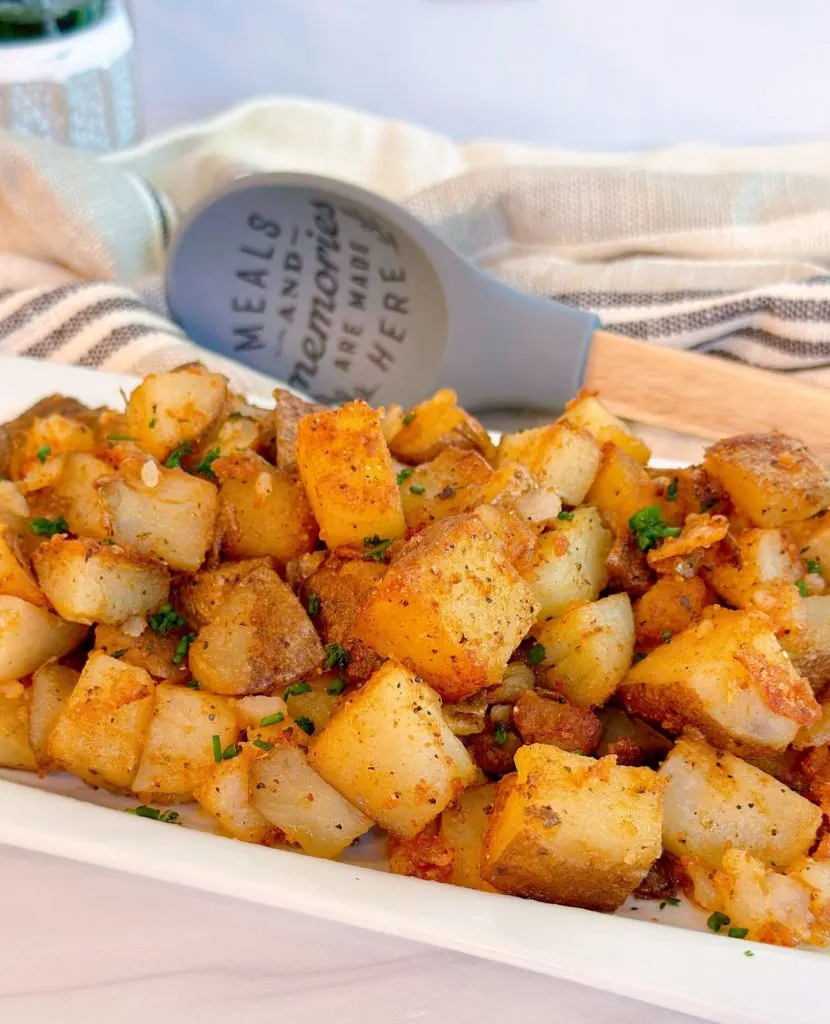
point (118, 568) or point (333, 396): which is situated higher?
point (118, 568)

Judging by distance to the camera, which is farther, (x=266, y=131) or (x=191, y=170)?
(x=266, y=131)

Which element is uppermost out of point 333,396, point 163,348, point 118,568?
point 118,568

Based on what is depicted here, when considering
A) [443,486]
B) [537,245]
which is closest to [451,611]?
[443,486]

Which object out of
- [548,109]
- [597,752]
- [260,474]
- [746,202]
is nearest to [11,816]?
[260,474]

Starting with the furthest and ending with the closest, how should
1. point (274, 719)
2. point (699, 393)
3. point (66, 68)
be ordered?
point (66, 68)
point (699, 393)
point (274, 719)

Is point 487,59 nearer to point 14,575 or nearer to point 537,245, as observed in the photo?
point 537,245

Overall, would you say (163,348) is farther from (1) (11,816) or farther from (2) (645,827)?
(2) (645,827)

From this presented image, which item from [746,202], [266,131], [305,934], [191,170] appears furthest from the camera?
[266,131]
